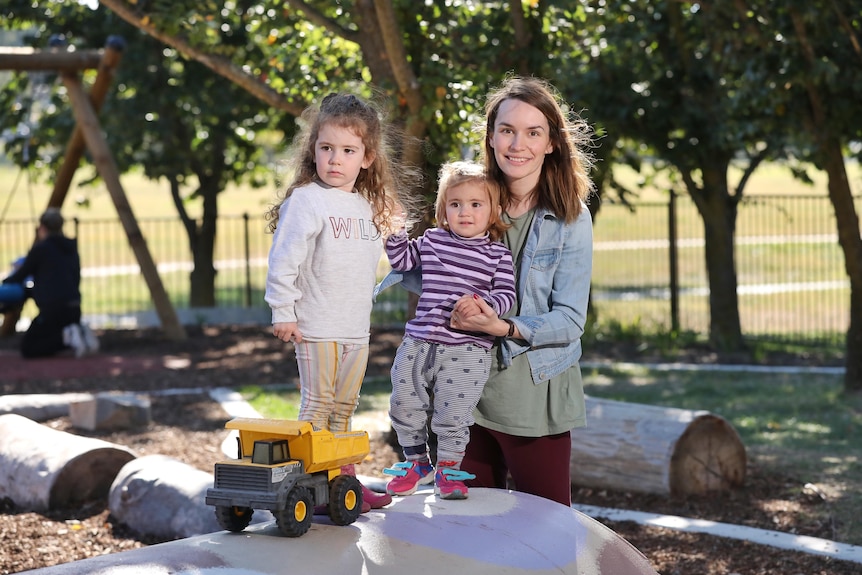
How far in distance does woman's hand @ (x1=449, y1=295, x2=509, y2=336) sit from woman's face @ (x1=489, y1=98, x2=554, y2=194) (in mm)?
447

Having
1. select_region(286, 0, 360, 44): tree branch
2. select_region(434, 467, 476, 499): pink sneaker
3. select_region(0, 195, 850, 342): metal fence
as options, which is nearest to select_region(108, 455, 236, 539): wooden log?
select_region(434, 467, 476, 499): pink sneaker

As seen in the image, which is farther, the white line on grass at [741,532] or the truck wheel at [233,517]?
the white line on grass at [741,532]

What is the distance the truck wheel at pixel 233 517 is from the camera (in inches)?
128

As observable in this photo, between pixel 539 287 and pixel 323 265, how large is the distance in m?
0.66

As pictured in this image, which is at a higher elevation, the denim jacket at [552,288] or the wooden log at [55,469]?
the denim jacket at [552,288]

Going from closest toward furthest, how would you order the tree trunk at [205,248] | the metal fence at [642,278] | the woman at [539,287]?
the woman at [539,287] < the tree trunk at [205,248] < the metal fence at [642,278]

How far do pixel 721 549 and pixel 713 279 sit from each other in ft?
25.7

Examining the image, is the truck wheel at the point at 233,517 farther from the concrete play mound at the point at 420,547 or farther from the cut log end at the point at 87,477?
the cut log end at the point at 87,477

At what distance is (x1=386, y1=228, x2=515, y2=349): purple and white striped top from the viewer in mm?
3453

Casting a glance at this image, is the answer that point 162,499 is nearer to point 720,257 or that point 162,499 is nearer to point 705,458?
point 705,458

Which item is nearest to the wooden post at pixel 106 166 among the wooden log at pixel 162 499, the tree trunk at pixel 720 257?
the tree trunk at pixel 720 257

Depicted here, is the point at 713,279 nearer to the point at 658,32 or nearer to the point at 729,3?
the point at 658,32

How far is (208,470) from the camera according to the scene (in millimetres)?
6984

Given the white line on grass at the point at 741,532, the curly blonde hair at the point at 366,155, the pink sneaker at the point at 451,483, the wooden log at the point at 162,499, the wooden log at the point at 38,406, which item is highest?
the curly blonde hair at the point at 366,155
